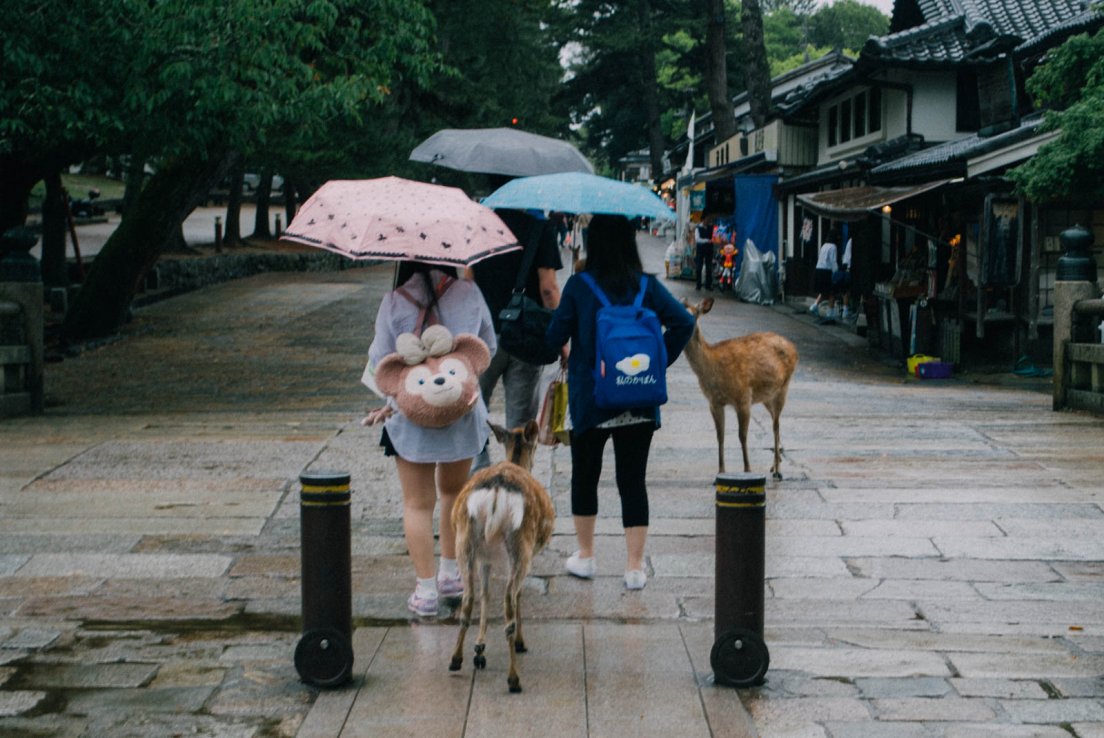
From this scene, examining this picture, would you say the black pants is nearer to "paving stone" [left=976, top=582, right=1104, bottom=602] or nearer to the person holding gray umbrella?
the person holding gray umbrella

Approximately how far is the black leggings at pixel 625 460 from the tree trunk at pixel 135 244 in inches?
554

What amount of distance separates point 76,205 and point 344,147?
739 inches

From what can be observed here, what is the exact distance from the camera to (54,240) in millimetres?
23375

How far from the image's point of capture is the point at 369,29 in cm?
1507

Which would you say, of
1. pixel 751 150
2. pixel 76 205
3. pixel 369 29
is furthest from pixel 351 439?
pixel 76 205

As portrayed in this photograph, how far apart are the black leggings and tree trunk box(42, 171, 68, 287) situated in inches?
729

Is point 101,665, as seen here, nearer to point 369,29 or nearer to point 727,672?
point 727,672

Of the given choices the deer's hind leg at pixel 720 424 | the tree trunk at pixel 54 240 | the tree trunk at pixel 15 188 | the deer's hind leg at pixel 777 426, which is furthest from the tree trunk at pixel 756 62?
the deer's hind leg at pixel 720 424

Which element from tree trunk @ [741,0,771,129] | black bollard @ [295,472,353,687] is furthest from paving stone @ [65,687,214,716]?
tree trunk @ [741,0,771,129]

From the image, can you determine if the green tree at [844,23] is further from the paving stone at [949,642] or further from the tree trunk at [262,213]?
the paving stone at [949,642]

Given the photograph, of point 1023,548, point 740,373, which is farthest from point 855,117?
point 1023,548

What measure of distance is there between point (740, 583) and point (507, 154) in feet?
11.5

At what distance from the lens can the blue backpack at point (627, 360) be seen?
614cm

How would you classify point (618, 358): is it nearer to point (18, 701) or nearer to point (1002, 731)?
point (1002, 731)
